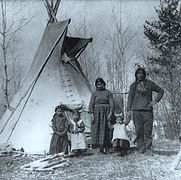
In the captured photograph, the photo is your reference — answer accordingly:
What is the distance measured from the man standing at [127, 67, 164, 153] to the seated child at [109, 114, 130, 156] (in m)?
A: 0.28

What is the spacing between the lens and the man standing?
7.55 metres

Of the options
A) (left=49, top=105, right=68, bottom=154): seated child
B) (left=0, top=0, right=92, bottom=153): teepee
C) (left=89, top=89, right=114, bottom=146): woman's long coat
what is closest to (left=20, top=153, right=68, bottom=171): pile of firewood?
(left=89, top=89, right=114, bottom=146): woman's long coat

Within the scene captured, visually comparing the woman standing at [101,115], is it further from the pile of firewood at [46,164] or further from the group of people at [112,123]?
the pile of firewood at [46,164]

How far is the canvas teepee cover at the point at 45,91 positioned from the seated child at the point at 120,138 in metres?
2.02

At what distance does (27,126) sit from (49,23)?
356cm

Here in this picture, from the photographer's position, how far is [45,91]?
10078 mm

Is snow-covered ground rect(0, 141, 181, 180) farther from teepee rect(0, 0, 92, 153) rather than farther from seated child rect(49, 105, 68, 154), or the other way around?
teepee rect(0, 0, 92, 153)

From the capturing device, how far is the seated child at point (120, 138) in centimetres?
743

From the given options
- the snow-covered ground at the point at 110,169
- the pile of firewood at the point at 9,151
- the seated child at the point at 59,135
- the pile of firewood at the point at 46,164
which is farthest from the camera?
the pile of firewood at the point at 9,151

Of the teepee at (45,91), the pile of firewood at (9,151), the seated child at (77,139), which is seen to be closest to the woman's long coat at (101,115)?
the seated child at (77,139)

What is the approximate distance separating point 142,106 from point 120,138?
0.82 m

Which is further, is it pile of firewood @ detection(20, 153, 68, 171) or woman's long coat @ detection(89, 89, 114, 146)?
woman's long coat @ detection(89, 89, 114, 146)

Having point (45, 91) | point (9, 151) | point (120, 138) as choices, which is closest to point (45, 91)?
point (45, 91)

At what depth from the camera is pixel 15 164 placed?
7.44m
